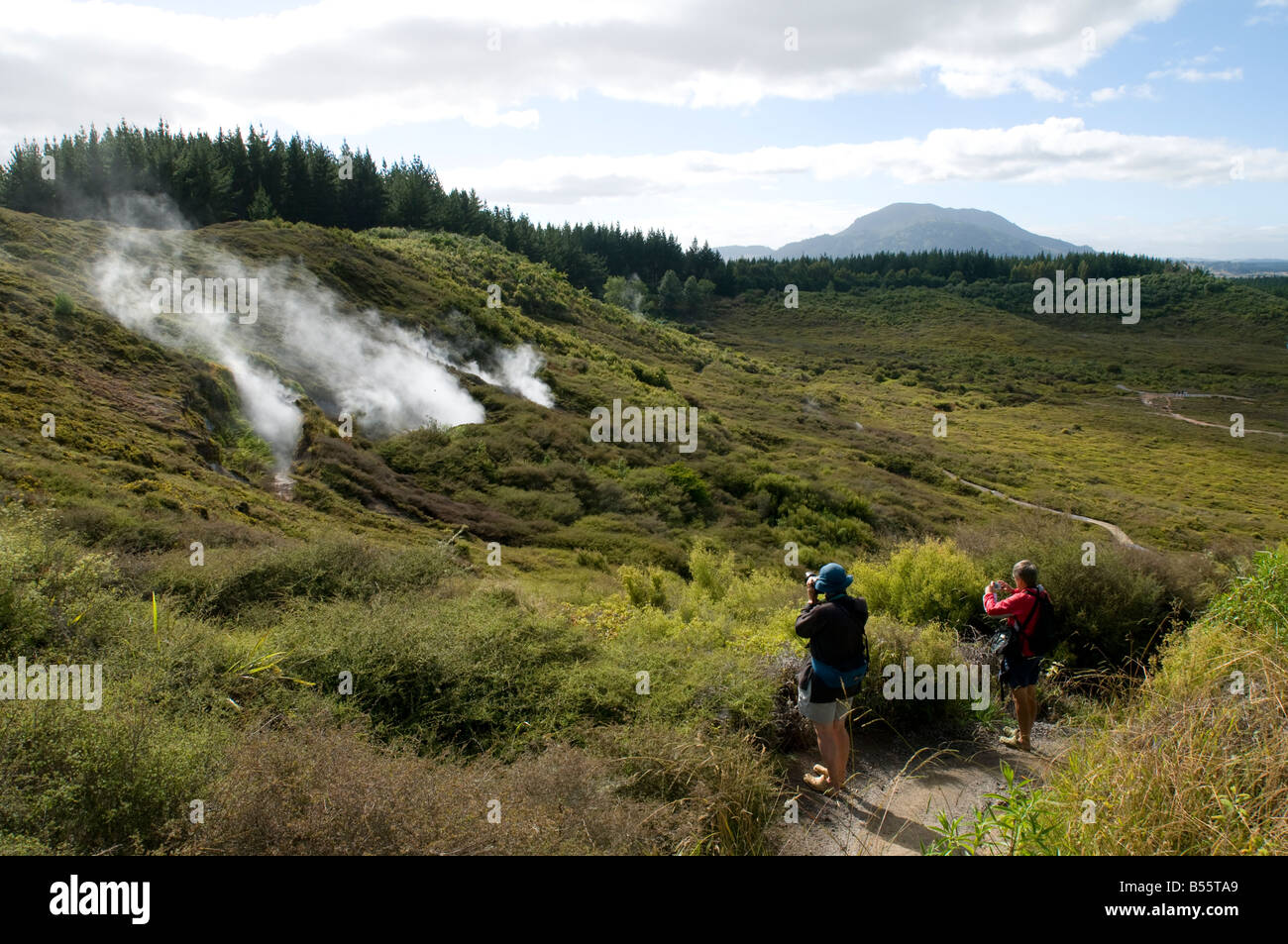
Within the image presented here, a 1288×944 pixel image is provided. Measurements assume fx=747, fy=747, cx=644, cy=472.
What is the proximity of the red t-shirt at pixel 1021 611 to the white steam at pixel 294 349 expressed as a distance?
60.3 ft

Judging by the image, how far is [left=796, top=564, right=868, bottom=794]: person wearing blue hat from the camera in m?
5.93

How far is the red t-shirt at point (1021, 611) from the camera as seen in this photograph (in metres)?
6.88

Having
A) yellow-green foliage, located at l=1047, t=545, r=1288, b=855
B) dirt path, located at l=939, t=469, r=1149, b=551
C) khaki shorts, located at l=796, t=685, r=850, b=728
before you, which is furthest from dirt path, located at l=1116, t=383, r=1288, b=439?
khaki shorts, located at l=796, t=685, r=850, b=728

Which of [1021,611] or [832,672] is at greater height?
[1021,611]

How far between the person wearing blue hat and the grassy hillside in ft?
1.86

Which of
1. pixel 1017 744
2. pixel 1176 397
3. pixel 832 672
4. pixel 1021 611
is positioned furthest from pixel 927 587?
pixel 1176 397

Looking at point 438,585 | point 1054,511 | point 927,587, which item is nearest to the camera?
point 927,587

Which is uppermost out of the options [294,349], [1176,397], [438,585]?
[294,349]

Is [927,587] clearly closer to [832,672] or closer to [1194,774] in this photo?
[832,672]

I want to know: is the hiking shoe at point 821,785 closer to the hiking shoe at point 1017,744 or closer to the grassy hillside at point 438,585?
the grassy hillside at point 438,585

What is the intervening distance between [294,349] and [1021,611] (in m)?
25.5

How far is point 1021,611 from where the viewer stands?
6914 mm

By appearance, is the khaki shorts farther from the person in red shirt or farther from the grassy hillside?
the person in red shirt

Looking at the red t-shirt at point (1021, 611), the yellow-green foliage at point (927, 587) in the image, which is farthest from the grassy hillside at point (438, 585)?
the red t-shirt at point (1021, 611)
